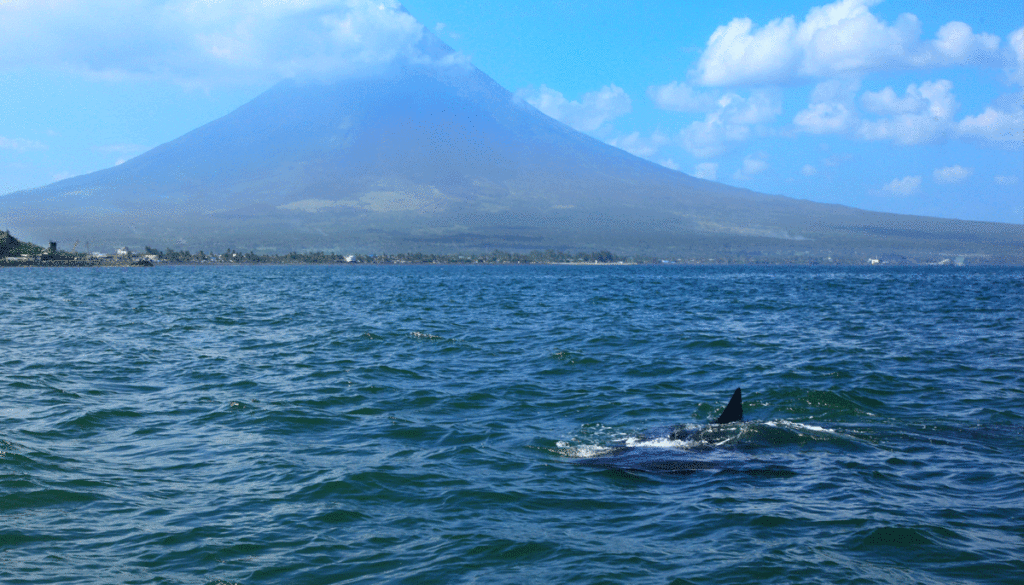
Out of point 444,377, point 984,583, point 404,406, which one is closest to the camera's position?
point 984,583

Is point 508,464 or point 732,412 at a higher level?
point 732,412

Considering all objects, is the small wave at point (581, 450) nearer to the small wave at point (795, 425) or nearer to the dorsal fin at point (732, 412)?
the dorsal fin at point (732, 412)

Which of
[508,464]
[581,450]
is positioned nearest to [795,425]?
[581,450]

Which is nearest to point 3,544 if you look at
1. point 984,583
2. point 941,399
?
point 984,583

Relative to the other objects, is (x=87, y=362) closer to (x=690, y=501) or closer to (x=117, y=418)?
(x=117, y=418)

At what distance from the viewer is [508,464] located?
12.2 m

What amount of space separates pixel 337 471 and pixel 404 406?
5.09 meters

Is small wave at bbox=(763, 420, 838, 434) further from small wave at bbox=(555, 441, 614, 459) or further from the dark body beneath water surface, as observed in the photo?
small wave at bbox=(555, 441, 614, 459)

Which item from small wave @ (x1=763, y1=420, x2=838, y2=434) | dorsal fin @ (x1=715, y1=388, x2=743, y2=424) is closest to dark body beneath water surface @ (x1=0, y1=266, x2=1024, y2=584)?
small wave @ (x1=763, y1=420, x2=838, y2=434)

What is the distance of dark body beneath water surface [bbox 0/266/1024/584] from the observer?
8.42 meters

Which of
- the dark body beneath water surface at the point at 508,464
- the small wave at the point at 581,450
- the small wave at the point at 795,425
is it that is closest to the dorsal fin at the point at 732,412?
the dark body beneath water surface at the point at 508,464

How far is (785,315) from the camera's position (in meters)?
40.4

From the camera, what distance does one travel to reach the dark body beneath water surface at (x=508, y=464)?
8422mm

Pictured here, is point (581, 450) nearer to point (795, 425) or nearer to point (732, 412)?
point (732, 412)
